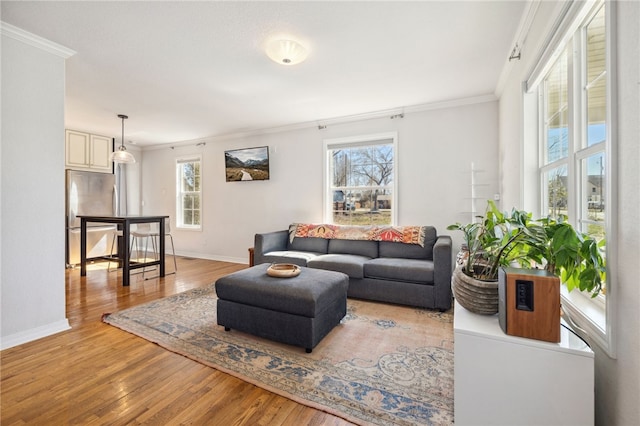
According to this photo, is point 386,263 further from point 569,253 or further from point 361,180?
point 569,253

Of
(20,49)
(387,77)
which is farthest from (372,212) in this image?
(20,49)

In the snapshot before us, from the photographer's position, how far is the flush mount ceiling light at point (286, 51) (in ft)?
7.37

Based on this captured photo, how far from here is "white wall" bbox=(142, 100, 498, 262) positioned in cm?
365

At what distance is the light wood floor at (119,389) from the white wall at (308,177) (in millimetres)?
2950

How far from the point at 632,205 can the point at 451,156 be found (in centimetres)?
300

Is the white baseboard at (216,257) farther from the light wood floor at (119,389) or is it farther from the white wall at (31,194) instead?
the white wall at (31,194)

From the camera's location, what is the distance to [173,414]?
1464 millimetres

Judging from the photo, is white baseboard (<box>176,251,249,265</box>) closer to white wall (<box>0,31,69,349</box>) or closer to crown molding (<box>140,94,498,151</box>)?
crown molding (<box>140,94,498,151</box>)

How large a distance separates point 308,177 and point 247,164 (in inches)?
49.4

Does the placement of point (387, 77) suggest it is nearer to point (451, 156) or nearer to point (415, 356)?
point (451, 156)

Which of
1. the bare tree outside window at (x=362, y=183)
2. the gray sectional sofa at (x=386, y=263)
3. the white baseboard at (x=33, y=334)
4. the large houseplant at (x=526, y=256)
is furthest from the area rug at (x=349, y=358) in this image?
the bare tree outside window at (x=362, y=183)

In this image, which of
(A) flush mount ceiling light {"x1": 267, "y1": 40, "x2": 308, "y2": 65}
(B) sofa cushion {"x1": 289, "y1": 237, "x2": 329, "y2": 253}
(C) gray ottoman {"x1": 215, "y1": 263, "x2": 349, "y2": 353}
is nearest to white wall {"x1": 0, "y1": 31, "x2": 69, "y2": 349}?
(C) gray ottoman {"x1": 215, "y1": 263, "x2": 349, "y2": 353}

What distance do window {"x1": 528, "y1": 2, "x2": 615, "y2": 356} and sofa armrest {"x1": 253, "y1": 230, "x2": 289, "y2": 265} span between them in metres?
3.14

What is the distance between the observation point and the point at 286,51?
228 cm
